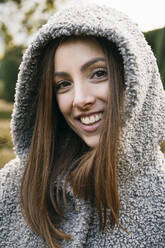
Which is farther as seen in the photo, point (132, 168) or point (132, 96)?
point (132, 168)

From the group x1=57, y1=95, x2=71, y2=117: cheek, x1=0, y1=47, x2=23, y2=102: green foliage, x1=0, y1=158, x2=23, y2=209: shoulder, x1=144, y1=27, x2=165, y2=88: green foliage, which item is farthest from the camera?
x1=0, y1=47, x2=23, y2=102: green foliage

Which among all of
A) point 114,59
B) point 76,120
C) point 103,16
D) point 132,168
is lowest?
point 132,168

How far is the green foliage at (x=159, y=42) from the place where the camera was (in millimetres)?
4871

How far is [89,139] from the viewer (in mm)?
1434

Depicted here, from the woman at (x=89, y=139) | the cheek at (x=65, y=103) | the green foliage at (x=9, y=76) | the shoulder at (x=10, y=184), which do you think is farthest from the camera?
the green foliage at (x=9, y=76)

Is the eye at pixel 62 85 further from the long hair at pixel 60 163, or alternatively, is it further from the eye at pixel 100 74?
the eye at pixel 100 74

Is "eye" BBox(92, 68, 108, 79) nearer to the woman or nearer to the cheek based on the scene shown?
the woman

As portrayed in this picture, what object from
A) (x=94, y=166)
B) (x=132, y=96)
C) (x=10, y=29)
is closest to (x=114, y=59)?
(x=132, y=96)

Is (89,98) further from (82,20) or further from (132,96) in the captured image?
(82,20)

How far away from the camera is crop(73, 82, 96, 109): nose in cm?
133

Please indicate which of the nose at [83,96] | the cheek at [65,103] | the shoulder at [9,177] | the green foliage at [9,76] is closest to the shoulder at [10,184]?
the shoulder at [9,177]

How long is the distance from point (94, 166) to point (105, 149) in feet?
0.33

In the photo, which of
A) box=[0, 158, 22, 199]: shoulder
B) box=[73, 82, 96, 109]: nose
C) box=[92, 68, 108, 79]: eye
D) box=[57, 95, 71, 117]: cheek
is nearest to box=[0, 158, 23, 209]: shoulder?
box=[0, 158, 22, 199]: shoulder

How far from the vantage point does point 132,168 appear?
140cm
